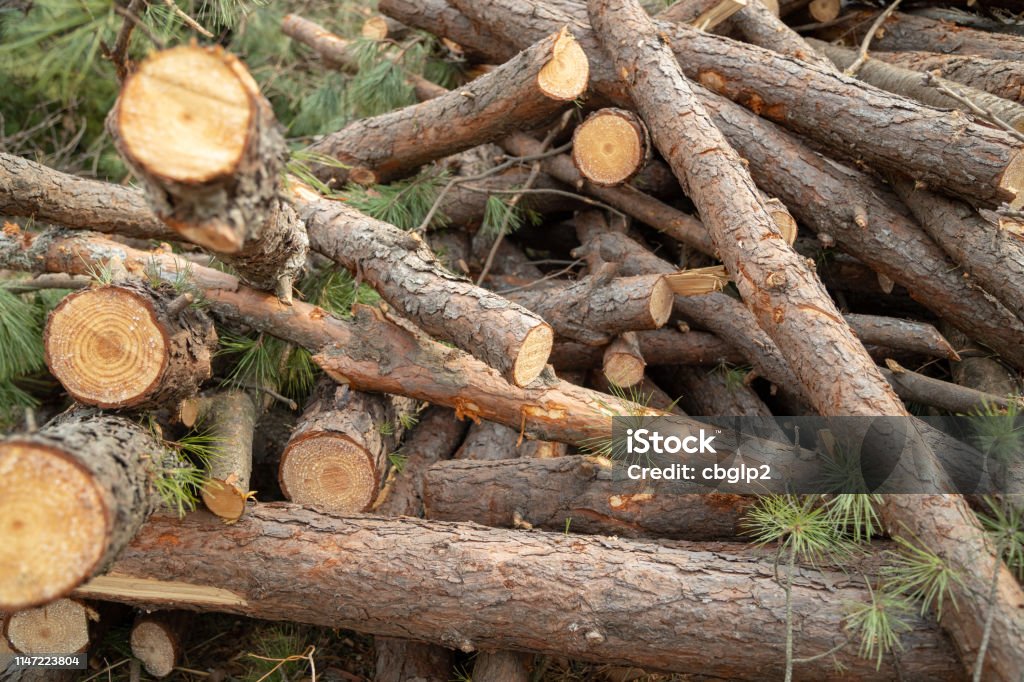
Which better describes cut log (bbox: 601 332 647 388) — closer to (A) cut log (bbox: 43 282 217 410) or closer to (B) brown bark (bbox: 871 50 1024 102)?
(A) cut log (bbox: 43 282 217 410)

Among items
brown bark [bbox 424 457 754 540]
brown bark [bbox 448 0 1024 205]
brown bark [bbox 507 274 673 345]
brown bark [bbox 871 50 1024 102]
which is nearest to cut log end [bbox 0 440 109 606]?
brown bark [bbox 424 457 754 540]

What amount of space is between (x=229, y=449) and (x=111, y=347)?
52cm

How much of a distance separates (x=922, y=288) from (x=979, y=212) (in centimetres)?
31

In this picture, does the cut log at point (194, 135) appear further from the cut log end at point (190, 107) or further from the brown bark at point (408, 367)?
the brown bark at point (408, 367)

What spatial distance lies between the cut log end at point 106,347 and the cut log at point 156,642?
860 mm

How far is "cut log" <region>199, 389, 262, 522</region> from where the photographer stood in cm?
233

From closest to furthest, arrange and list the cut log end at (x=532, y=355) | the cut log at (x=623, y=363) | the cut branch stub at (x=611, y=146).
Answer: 1. the cut log end at (x=532, y=355)
2. the cut log at (x=623, y=363)
3. the cut branch stub at (x=611, y=146)

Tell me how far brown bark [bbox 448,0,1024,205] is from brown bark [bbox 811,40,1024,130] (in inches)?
11.2

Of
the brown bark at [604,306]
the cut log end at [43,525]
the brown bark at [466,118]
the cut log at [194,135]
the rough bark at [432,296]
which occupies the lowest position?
the cut log end at [43,525]

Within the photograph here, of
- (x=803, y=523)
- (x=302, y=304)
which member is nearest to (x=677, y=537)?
(x=803, y=523)

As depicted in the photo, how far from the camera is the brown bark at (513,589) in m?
2.07

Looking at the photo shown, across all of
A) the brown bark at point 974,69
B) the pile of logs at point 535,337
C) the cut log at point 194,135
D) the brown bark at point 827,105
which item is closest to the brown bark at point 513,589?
the pile of logs at point 535,337

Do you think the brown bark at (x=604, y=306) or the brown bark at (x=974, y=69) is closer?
the brown bark at (x=604, y=306)

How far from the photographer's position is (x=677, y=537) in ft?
8.09
